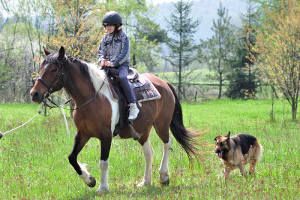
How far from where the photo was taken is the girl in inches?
237

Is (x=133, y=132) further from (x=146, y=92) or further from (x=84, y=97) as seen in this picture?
(x=84, y=97)

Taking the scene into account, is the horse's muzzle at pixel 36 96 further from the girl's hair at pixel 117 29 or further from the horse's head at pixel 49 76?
the girl's hair at pixel 117 29

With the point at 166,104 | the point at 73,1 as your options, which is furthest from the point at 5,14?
the point at 166,104

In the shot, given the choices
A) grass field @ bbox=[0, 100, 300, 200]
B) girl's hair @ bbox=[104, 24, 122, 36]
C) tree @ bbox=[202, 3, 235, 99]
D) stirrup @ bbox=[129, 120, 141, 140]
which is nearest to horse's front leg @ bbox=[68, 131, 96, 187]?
grass field @ bbox=[0, 100, 300, 200]

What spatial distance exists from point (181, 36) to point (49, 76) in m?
29.7

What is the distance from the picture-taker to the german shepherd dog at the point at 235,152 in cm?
689

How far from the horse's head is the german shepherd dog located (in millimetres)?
3188

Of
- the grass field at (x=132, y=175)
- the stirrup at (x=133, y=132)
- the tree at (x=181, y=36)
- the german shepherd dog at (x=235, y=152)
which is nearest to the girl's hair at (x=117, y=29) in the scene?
the stirrup at (x=133, y=132)

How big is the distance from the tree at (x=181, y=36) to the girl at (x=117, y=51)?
2768 cm

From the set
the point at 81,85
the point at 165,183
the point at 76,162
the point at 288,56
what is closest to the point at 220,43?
the point at 288,56

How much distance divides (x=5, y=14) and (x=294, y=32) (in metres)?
20.3

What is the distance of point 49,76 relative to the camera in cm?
530

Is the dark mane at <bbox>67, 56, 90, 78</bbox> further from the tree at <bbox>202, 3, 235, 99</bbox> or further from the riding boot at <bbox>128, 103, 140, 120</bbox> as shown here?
the tree at <bbox>202, 3, 235, 99</bbox>

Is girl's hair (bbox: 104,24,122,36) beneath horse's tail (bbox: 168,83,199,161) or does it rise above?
above
